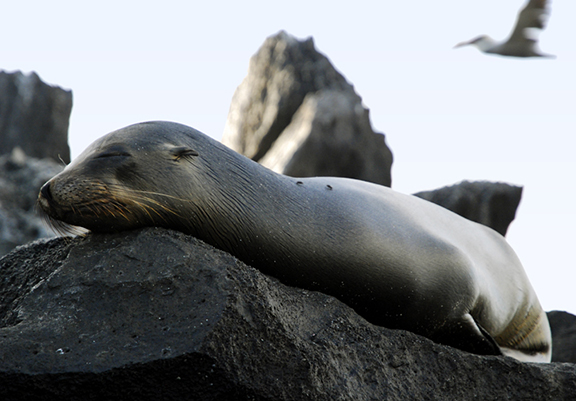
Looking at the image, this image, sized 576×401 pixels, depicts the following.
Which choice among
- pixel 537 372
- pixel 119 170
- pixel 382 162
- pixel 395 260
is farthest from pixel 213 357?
pixel 382 162

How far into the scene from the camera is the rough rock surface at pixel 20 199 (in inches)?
265

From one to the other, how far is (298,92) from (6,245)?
6512mm

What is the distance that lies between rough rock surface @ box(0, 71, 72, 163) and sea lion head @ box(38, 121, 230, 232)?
27.3ft

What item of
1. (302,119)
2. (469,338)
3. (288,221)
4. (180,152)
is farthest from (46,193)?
(302,119)

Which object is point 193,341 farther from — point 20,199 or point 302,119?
point 302,119

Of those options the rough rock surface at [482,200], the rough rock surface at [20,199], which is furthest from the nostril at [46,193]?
the rough rock surface at [482,200]

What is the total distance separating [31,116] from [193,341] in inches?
380

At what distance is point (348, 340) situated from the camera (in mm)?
2783

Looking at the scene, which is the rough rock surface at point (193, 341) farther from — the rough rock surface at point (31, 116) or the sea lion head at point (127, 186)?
the rough rock surface at point (31, 116)

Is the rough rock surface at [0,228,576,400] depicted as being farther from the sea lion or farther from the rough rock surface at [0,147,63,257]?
the rough rock surface at [0,147,63,257]

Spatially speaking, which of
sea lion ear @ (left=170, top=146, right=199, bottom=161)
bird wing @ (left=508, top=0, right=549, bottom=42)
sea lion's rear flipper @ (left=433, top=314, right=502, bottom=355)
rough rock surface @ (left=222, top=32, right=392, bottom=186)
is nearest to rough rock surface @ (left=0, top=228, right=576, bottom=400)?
sea lion's rear flipper @ (left=433, top=314, right=502, bottom=355)

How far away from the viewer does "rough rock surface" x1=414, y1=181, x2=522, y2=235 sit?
8641 millimetres

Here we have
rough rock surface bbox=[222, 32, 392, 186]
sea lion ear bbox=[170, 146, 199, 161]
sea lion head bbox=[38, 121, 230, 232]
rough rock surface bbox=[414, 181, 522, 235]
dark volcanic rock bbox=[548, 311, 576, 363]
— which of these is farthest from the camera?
rough rock surface bbox=[222, 32, 392, 186]

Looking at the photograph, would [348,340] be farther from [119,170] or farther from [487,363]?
[119,170]
